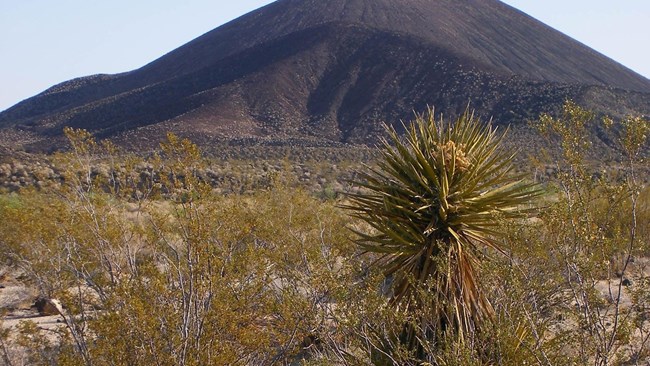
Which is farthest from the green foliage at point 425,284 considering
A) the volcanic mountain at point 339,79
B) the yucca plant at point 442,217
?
the volcanic mountain at point 339,79

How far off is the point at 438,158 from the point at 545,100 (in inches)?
1585

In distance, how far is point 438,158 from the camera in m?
7.25

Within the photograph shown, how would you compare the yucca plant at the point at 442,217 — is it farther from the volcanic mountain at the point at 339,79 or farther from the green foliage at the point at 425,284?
the volcanic mountain at the point at 339,79

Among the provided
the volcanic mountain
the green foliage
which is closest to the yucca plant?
the green foliage

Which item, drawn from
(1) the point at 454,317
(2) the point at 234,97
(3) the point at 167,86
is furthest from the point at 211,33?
(1) the point at 454,317

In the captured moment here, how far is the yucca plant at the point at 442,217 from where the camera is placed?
6.88 m

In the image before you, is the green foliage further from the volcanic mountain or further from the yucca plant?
the volcanic mountain

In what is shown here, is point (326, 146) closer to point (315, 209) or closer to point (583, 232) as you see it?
point (315, 209)

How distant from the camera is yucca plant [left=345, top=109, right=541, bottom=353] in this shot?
22.6ft

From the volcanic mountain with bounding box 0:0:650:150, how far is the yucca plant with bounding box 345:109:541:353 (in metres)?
Result: 33.9

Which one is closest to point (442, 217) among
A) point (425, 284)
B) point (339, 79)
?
point (425, 284)

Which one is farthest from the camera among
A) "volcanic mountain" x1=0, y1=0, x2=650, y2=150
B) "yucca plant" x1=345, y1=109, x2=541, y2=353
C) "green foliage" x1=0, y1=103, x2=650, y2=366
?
"volcanic mountain" x1=0, y1=0, x2=650, y2=150

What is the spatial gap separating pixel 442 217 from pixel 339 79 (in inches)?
2349

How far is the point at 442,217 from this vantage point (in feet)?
22.8
